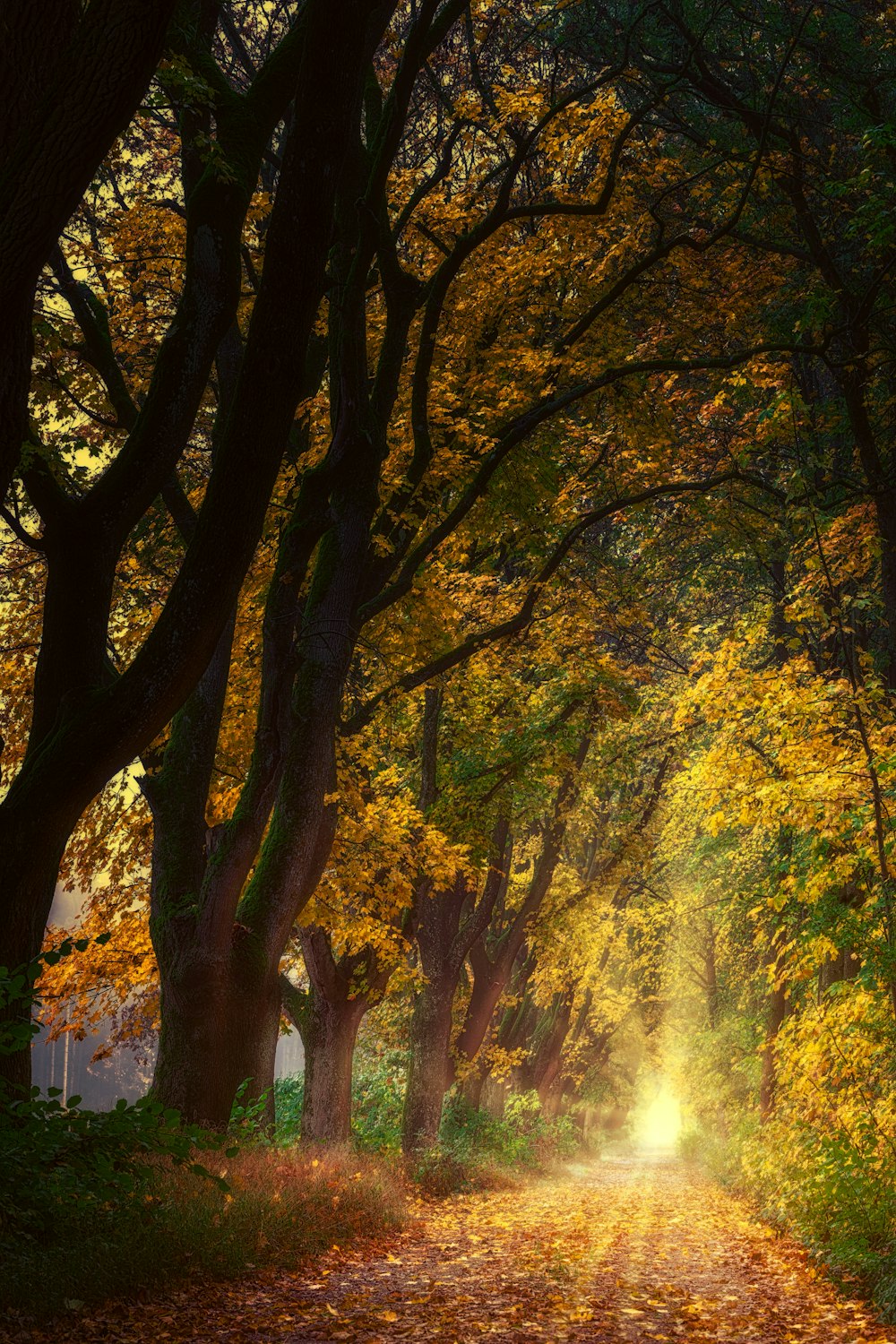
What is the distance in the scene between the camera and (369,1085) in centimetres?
2592

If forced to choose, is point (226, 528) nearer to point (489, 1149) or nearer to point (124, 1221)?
point (124, 1221)

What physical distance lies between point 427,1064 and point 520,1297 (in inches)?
392

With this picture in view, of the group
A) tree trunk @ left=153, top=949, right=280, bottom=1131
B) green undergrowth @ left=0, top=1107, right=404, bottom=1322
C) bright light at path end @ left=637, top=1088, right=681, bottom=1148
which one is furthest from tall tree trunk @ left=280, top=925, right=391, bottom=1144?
bright light at path end @ left=637, top=1088, right=681, bottom=1148

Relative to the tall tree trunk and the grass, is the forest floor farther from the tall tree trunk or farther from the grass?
the tall tree trunk

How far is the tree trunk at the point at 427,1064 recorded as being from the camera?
17.0 meters

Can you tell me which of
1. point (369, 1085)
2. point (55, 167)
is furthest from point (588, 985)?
point (55, 167)

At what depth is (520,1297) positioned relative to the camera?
7395 mm

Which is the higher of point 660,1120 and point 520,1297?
point 520,1297

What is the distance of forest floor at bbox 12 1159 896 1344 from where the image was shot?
5.78 meters

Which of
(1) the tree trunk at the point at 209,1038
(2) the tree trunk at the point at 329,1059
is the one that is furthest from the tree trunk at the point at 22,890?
(2) the tree trunk at the point at 329,1059

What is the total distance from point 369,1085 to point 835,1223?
59.8ft

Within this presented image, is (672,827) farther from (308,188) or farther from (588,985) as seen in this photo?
(308,188)

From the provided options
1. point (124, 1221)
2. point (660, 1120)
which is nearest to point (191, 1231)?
point (124, 1221)

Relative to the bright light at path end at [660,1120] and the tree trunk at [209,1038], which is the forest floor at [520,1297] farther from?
the bright light at path end at [660,1120]
